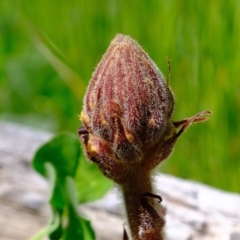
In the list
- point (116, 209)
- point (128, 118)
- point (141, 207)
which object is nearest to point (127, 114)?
point (128, 118)

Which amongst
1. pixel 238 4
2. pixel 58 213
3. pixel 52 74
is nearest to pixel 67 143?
pixel 58 213

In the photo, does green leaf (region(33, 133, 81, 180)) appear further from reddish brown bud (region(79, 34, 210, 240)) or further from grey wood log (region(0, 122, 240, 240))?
reddish brown bud (region(79, 34, 210, 240))

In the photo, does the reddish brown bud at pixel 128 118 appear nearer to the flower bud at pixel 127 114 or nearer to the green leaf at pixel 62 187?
the flower bud at pixel 127 114

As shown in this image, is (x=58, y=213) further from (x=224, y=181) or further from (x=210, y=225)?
(x=224, y=181)

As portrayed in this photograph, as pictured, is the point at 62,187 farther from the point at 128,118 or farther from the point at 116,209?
the point at 128,118

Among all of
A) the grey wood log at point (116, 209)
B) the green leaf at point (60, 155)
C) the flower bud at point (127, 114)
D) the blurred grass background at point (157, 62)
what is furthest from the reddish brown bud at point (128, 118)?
the blurred grass background at point (157, 62)
